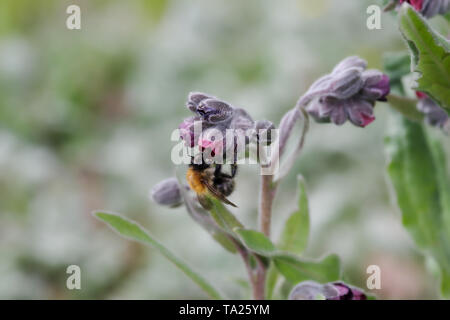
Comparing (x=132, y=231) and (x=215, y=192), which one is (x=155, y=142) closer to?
(x=132, y=231)

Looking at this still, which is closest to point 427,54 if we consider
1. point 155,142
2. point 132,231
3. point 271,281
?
point 271,281

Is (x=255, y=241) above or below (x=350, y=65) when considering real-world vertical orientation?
below

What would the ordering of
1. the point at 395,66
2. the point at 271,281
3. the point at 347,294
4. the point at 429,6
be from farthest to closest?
the point at 395,66
the point at 271,281
the point at 429,6
the point at 347,294

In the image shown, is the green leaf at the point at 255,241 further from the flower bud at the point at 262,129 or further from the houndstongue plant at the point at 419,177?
the houndstongue plant at the point at 419,177

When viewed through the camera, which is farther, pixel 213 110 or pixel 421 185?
pixel 421 185

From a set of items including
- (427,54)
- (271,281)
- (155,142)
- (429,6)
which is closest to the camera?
(427,54)
